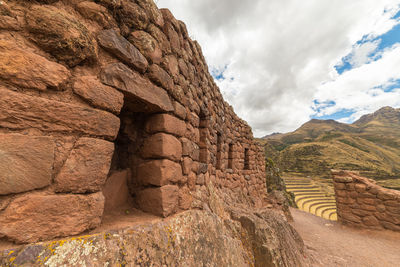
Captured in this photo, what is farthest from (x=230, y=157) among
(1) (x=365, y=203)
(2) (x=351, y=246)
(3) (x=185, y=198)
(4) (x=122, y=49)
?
(1) (x=365, y=203)

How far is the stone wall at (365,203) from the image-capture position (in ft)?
20.2

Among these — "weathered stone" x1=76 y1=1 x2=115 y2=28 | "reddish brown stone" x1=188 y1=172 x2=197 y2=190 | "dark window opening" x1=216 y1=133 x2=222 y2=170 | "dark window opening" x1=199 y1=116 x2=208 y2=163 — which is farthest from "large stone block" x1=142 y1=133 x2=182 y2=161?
"dark window opening" x1=216 y1=133 x2=222 y2=170

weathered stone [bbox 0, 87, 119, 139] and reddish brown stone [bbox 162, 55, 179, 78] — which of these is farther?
reddish brown stone [bbox 162, 55, 179, 78]

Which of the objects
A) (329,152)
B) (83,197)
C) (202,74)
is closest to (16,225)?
(83,197)

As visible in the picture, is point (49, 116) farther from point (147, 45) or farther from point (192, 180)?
point (192, 180)

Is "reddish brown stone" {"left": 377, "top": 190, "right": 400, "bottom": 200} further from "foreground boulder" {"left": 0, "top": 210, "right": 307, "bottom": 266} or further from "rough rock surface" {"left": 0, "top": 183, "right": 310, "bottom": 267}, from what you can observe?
"foreground boulder" {"left": 0, "top": 210, "right": 307, "bottom": 266}

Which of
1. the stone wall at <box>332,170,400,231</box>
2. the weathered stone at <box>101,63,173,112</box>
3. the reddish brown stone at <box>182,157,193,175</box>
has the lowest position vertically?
the stone wall at <box>332,170,400,231</box>

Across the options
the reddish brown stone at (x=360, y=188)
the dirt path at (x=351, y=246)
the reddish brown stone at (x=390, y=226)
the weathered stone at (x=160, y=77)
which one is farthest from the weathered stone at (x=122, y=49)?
the reddish brown stone at (x=390, y=226)

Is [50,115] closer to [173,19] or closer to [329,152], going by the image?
[173,19]

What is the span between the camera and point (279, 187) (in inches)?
430

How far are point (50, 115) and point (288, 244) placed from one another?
398 cm

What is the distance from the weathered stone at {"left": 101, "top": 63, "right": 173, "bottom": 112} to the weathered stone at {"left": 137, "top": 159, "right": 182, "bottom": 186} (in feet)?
Answer: 2.04

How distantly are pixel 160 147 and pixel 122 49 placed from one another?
3.34ft

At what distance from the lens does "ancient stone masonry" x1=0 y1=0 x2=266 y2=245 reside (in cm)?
94
